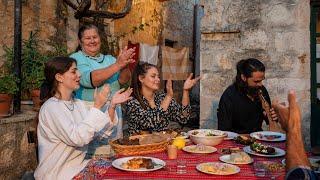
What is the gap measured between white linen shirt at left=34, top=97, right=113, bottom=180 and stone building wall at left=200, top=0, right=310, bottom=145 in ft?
9.14

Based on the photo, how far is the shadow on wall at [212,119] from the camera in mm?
5062

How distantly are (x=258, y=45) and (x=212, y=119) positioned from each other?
4.00ft

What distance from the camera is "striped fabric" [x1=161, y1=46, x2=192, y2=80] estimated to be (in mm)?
11600

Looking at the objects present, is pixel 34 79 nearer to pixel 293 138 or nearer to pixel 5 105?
pixel 5 105

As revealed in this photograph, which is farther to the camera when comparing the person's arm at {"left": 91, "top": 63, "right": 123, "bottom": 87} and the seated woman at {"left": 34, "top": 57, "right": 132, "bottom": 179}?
the person's arm at {"left": 91, "top": 63, "right": 123, "bottom": 87}

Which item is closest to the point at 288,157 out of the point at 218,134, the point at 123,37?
Answer: the point at 218,134

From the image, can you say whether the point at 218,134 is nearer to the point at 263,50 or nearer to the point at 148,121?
the point at 148,121

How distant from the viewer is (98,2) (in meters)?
9.05

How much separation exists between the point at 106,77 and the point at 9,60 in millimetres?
3972

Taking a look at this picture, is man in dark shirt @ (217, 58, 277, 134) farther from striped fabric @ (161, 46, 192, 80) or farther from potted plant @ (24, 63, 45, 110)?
striped fabric @ (161, 46, 192, 80)

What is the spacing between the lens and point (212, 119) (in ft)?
16.7

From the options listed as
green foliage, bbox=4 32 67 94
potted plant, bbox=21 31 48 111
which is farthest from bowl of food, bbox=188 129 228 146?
green foliage, bbox=4 32 67 94

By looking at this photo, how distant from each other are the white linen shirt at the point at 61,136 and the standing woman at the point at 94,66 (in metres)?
0.69

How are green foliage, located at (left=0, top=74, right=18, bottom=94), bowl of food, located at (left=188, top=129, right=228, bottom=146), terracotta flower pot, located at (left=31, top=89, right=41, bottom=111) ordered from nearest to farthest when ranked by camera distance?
bowl of food, located at (left=188, top=129, right=228, bottom=146)
green foliage, located at (left=0, top=74, right=18, bottom=94)
terracotta flower pot, located at (left=31, top=89, right=41, bottom=111)
